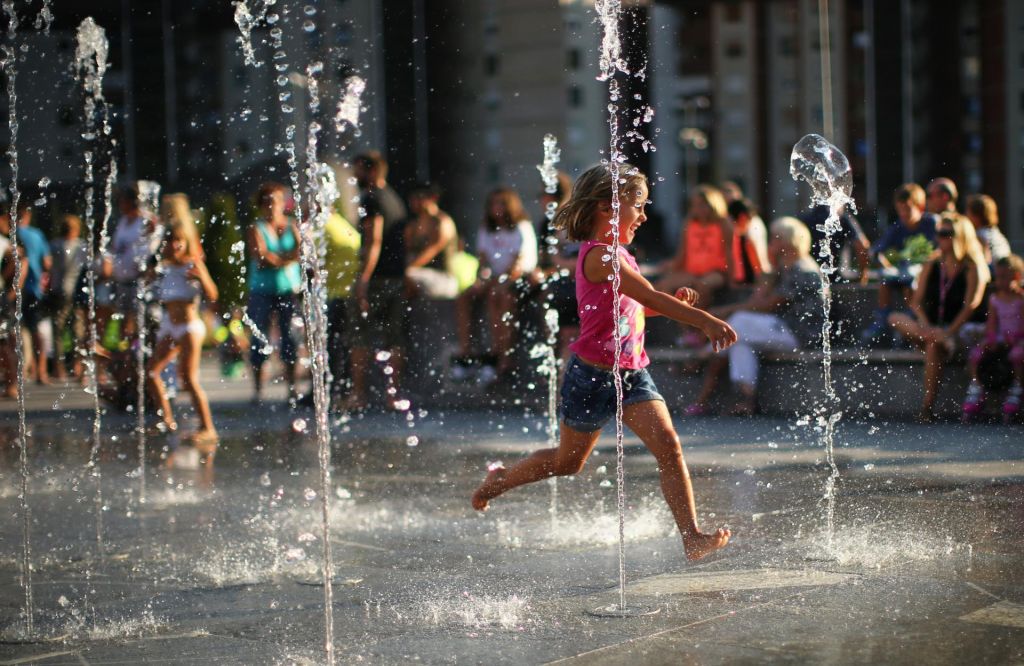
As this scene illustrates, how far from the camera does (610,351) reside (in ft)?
17.3

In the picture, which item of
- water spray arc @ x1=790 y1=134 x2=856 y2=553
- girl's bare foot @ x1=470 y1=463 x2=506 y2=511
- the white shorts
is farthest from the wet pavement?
the white shorts

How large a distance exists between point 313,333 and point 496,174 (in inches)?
2442

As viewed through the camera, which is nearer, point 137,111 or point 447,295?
point 447,295

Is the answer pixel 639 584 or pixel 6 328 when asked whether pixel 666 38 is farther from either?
pixel 639 584

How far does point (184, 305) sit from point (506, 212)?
254cm

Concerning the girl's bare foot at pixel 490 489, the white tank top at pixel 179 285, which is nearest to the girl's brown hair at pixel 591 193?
the girl's bare foot at pixel 490 489

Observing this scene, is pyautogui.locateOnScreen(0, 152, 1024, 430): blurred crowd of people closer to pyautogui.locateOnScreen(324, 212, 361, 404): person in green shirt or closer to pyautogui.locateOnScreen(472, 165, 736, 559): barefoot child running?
pyautogui.locateOnScreen(324, 212, 361, 404): person in green shirt

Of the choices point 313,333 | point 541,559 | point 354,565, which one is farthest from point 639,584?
point 313,333

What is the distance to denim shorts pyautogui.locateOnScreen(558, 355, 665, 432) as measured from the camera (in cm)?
524

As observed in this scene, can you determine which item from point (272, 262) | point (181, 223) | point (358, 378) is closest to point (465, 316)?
point (358, 378)

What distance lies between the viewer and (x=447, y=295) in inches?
480

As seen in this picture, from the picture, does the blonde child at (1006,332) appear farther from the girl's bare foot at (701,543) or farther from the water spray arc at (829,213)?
the girl's bare foot at (701,543)

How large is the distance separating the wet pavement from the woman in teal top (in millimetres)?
2314

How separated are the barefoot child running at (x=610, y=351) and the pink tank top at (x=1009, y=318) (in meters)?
4.47
